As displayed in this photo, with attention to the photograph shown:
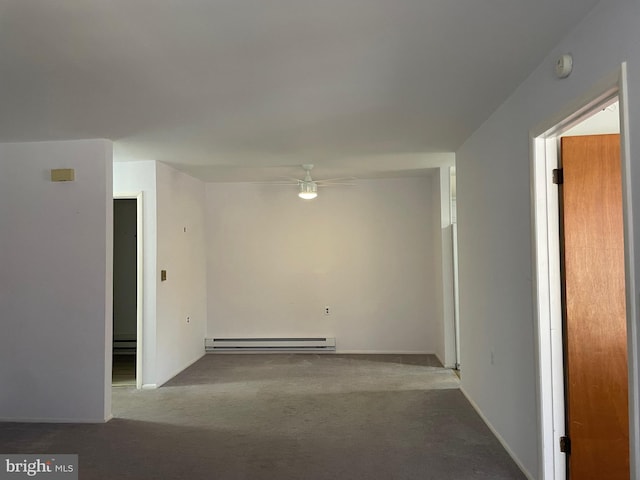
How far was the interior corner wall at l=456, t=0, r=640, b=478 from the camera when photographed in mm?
1732

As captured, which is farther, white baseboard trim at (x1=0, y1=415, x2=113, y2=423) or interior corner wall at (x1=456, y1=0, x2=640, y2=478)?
white baseboard trim at (x1=0, y1=415, x2=113, y2=423)

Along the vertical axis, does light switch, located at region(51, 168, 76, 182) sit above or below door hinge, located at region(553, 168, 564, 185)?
above

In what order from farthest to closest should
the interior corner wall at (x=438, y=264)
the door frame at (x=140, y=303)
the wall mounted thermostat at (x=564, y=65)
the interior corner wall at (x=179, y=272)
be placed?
the interior corner wall at (x=438, y=264) < the interior corner wall at (x=179, y=272) < the door frame at (x=140, y=303) < the wall mounted thermostat at (x=564, y=65)

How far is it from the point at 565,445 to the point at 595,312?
75 centimetres

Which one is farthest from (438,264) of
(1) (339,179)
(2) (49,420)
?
(2) (49,420)

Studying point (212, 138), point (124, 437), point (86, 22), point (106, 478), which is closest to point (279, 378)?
point (124, 437)

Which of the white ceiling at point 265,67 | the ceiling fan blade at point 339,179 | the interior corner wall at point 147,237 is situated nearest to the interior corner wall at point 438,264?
the ceiling fan blade at point 339,179

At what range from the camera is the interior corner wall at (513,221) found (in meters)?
1.73

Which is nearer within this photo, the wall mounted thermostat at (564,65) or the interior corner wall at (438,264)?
the wall mounted thermostat at (564,65)

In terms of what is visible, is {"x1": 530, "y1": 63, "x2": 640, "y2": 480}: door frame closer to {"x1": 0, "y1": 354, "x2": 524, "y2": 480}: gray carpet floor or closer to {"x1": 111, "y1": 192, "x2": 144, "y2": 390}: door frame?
{"x1": 0, "y1": 354, "x2": 524, "y2": 480}: gray carpet floor

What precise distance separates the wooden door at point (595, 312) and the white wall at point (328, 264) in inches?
143

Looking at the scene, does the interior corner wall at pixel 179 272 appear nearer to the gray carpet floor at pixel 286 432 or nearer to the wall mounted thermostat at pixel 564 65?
the gray carpet floor at pixel 286 432

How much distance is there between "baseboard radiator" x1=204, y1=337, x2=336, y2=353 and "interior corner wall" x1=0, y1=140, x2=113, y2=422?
2.50 meters

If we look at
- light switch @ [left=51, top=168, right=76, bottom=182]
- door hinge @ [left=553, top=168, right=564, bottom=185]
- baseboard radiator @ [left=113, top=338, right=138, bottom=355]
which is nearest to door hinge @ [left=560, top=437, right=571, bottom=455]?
door hinge @ [left=553, top=168, right=564, bottom=185]
